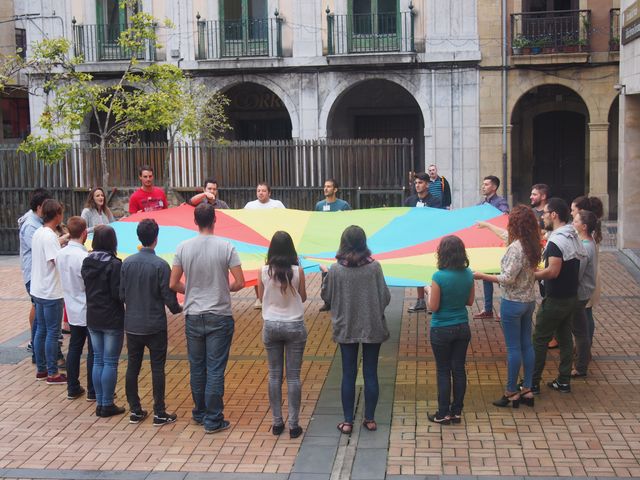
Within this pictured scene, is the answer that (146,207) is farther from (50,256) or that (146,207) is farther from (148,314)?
(148,314)

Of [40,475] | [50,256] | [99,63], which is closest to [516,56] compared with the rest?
[99,63]

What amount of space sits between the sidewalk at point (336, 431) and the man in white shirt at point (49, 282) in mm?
338

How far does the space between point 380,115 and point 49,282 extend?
20.0 m

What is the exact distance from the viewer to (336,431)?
8203mm

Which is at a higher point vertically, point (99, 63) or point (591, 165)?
point (99, 63)

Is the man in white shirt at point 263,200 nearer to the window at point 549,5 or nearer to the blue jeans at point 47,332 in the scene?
the blue jeans at point 47,332

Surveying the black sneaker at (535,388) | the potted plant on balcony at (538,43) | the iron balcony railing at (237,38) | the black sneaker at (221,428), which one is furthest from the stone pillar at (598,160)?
the black sneaker at (221,428)

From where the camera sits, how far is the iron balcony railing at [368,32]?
24.9 metres

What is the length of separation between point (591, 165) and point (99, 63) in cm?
1398

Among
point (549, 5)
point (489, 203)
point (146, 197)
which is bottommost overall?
point (489, 203)

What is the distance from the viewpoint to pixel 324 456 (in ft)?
25.0

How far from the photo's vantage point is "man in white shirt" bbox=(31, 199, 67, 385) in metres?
9.76

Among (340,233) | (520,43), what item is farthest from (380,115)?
(340,233)

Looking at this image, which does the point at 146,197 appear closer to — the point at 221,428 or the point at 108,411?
the point at 108,411
